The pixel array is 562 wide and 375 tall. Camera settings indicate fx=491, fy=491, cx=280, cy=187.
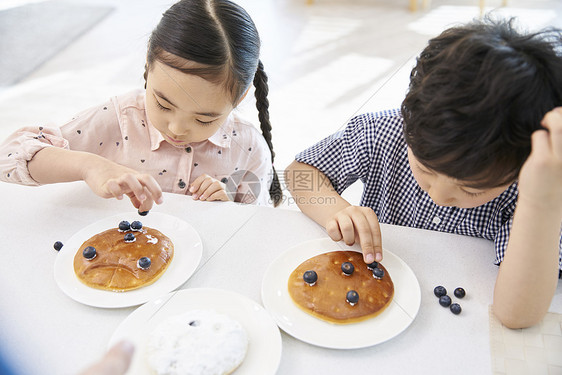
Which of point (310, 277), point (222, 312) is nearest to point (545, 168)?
point (310, 277)

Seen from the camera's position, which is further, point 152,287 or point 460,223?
point 460,223

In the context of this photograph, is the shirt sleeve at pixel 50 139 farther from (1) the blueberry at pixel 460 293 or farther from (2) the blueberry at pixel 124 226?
(1) the blueberry at pixel 460 293

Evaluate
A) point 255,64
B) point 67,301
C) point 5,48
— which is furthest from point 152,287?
point 5,48

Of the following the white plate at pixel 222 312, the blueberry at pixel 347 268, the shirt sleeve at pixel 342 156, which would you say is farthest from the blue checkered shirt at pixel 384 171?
the white plate at pixel 222 312

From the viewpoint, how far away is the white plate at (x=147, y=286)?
0.73 m

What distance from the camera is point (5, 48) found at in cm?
314

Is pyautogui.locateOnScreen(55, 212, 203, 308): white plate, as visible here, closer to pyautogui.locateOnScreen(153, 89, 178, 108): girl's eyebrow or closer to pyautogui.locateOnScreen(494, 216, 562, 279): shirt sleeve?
pyautogui.locateOnScreen(153, 89, 178, 108): girl's eyebrow

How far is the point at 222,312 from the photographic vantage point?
707 millimetres

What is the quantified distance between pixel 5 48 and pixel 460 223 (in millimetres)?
3184

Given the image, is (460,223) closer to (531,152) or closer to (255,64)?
(531,152)

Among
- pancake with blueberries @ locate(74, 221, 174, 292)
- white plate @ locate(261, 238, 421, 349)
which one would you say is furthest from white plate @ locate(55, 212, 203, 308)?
white plate @ locate(261, 238, 421, 349)

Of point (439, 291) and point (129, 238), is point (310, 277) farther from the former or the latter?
point (129, 238)

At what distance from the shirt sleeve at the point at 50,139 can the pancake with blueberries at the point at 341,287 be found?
566mm

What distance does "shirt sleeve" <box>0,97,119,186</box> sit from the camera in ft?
3.20
